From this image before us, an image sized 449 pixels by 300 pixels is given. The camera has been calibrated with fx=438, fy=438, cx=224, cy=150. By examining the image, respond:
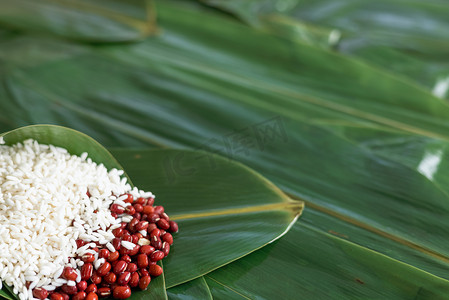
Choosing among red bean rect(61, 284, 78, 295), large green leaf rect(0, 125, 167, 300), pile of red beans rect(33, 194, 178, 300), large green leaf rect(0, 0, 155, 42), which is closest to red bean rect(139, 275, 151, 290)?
pile of red beans rect(33, 194, 178, 300)

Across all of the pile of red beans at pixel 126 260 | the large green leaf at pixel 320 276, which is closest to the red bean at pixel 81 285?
the pile of red beans at pixel 126 260

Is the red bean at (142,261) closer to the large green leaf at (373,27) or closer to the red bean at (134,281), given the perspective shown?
the red bean at (134,281)

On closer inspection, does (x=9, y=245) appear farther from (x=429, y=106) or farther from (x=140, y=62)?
(x=429, y=106)

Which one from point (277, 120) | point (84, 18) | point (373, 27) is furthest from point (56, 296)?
point (373, 27)

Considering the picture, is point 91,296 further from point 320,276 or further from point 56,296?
point 320,276

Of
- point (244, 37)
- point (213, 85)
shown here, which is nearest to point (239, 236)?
point (213, 85)

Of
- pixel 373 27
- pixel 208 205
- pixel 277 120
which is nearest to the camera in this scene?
pixel 208 205
